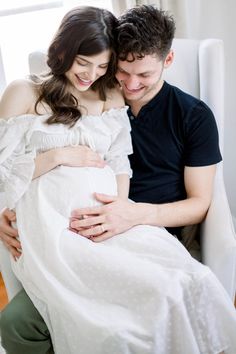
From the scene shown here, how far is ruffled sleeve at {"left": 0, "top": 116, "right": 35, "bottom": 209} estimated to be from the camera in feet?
4.12

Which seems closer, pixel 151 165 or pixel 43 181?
pixel 43 181

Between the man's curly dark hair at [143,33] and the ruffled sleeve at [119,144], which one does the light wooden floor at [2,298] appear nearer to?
the ruffled sleeve at [119,144]

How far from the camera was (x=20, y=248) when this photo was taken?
1270mm

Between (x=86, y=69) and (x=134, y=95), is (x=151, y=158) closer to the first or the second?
(x=134, y=95)

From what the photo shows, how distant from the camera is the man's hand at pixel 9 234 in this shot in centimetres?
128

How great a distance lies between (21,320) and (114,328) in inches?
11.6

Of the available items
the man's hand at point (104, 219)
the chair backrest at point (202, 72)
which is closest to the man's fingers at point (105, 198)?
the man's hand at point (104, 219)

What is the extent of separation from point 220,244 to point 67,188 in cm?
46

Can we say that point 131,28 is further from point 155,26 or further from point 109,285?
point 109,285

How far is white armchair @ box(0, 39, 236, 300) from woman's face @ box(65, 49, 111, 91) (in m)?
0.34

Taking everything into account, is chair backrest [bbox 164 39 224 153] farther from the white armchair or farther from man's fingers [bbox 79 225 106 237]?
man's fingers [bbox 79 225 106 237]

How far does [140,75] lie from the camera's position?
130 cm

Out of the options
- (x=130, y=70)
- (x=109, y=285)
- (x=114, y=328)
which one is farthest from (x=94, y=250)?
(x=130, y=70)

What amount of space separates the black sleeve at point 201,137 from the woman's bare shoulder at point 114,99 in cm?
24
